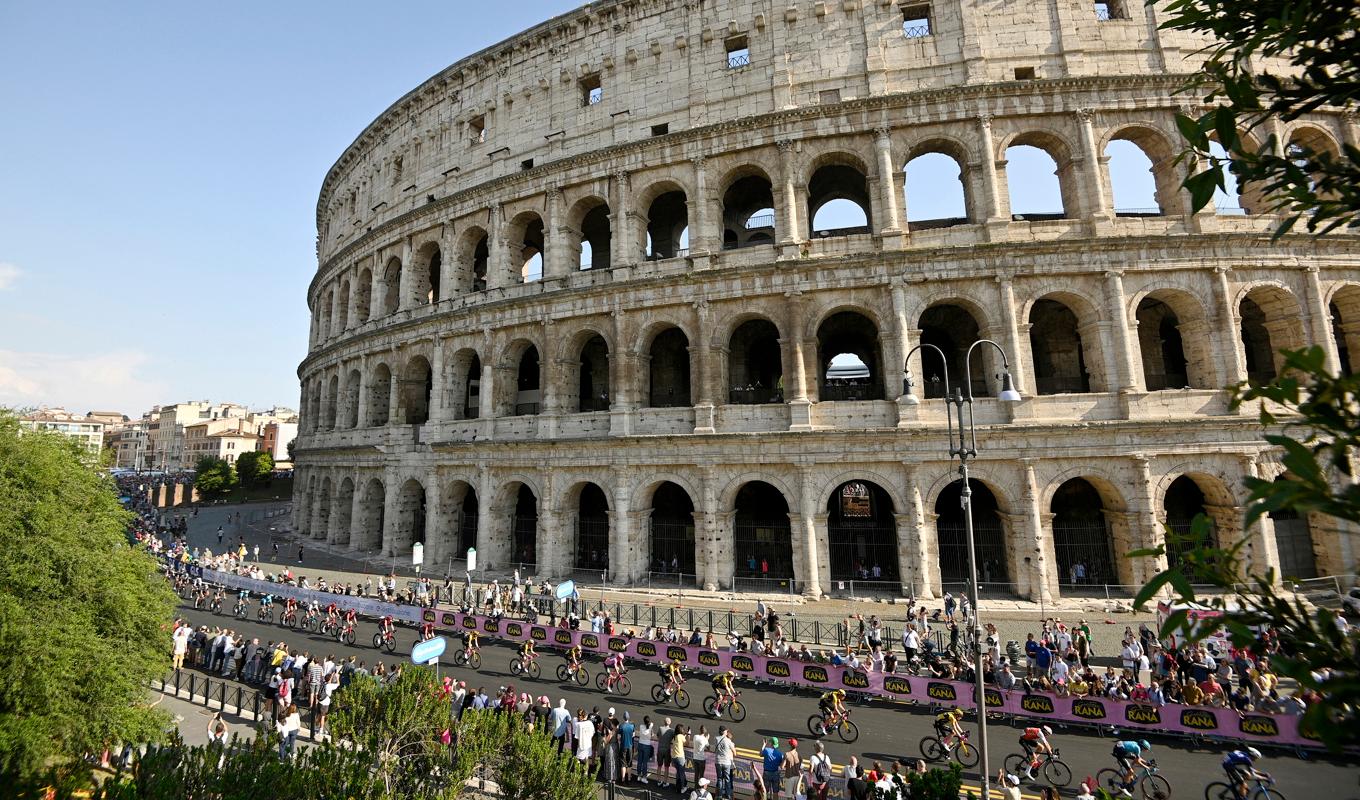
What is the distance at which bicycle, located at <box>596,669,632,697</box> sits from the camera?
13.8m

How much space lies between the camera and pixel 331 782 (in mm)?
7988

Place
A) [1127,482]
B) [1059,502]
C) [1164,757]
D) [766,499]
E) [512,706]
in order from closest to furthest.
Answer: [1164,757] → [512,706] → [1127,482] → [1059,502] → [766,499]

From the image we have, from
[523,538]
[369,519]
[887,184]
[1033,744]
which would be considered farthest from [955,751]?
[369,519]

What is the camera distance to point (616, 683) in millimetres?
14031

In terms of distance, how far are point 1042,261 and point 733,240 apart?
480 inches

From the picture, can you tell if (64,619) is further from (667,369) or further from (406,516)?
(667,369)

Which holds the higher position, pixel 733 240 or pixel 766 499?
pixel 733 240

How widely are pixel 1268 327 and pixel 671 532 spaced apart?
2130cm

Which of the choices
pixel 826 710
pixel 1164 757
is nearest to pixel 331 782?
pixel 826 710

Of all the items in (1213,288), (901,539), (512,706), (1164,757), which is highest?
(1213,288)

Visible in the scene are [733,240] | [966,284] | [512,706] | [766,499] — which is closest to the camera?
[512,706]

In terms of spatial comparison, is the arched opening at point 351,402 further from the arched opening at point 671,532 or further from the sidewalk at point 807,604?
the arched opening at point 671,532

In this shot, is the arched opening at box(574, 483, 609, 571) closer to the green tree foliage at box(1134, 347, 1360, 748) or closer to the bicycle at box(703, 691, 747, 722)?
the bicycle at box(703, 691, 747, 722)

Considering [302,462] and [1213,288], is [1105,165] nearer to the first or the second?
[1213,288]
